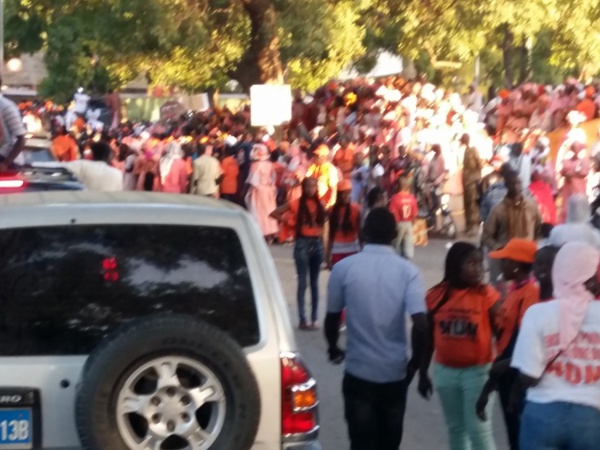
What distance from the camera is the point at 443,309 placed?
6.81m

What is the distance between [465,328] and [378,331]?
44 centimetres

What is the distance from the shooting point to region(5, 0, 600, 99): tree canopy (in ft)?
83.2

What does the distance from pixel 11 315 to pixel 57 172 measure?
5068 mm

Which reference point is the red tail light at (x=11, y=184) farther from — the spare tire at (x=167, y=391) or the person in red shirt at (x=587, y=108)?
the person in red shirt at (x=587, y=108)

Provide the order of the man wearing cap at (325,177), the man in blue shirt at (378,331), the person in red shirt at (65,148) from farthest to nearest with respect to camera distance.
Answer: the person in red shirt at (65,148), the man wearing cap at (325,177), the man in blue shirt at (378,331)

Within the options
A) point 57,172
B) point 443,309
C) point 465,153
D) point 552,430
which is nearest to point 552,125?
point 465,153

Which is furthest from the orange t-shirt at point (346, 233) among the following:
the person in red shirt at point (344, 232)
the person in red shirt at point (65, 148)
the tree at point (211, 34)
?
the tree at point (211, 34)

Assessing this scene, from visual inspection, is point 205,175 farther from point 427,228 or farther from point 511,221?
point 511,221

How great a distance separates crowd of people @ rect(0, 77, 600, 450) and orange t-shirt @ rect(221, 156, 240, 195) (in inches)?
1.1

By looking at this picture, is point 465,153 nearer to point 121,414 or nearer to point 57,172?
point 57,172

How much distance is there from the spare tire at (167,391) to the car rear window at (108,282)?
189mm

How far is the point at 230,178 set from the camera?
2234 cm

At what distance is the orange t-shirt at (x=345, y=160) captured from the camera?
71.2 feet

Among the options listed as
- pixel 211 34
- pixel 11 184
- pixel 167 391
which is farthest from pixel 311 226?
pixel 211 34
